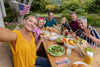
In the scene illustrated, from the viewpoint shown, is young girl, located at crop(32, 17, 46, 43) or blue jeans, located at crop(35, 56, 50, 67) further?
young girl, located at crop(32, 17, 46, 43)

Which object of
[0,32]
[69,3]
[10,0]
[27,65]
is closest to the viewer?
[0,32]

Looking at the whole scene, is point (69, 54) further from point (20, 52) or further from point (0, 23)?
point (0, 23)

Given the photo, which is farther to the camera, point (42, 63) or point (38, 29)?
point (38, 29)

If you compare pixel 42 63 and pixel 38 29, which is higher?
pixel 38 29

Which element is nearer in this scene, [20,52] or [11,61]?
[20,52]

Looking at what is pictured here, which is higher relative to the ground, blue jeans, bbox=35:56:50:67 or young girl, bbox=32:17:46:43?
young girl, bbox=32:17:46:43

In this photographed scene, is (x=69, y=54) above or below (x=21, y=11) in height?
below

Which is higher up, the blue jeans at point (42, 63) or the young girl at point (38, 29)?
the young girl at point (38, 29)

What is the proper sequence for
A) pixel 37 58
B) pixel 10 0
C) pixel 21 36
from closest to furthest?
pixel 21 36 → pixel 37 58 → pixel 10 0

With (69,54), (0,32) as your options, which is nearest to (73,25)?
(69,54)

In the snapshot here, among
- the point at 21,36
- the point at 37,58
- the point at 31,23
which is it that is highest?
the point at 31,23

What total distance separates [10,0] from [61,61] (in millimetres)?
6028

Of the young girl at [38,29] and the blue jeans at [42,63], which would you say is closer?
the blue jeans at [42,63]

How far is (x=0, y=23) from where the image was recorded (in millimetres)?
4312
